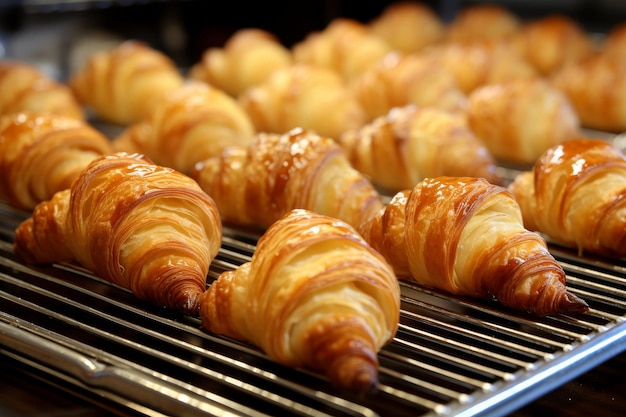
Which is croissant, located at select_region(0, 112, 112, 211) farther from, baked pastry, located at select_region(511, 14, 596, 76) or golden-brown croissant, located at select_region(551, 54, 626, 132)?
baked pastry, located at select_region(511, 14, 596, 76)

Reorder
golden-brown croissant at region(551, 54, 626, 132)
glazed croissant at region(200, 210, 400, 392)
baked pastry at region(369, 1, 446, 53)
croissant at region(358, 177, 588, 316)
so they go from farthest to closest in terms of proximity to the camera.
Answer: baked pastry at region(369, 1, 446, 53) < golden-brown croissant at region(551, 54, 626, 132) < croissant at region(358, 177, 588, 316) < glazed croissant at region(200, 210, 400, 392)

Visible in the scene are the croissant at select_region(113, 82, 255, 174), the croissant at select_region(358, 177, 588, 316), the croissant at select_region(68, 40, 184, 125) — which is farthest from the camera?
the croissant at select_region(68, 40, 184, 125)

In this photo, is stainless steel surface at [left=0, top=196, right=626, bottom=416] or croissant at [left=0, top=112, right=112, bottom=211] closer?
stainless steel surface at [left=0, top=196, right=626, bottom=416]

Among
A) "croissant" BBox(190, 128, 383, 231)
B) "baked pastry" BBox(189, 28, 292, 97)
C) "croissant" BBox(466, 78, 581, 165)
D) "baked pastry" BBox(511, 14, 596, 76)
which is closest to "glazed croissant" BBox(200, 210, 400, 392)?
"croissant" BBox(190, 128, 383, 231)

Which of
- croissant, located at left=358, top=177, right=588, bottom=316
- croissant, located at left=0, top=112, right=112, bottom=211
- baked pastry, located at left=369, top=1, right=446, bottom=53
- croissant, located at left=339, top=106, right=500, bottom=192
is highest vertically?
baked pastry, located at left=369, top=1, right=446, bottom=53

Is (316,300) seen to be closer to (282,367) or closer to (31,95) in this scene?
(282,367)

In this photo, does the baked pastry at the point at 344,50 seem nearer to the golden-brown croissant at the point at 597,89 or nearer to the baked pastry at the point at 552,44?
the baked pastry at the point at 552,44
